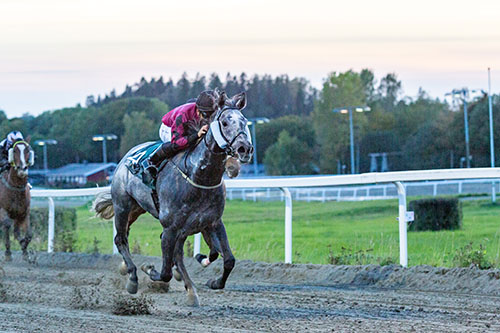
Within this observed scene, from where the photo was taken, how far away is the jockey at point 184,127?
240 inches

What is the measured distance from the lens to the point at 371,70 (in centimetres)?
8662

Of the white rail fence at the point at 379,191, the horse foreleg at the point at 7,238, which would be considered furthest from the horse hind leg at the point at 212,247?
the white rail fence at the point at 379,191

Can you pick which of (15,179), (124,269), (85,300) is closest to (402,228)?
(124,269)

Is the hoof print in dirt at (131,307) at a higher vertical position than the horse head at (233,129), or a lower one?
lower

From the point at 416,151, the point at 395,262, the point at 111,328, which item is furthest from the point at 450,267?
the point at 416,151

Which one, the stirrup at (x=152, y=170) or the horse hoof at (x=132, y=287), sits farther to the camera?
the horse hoof at (x=132, y=287)

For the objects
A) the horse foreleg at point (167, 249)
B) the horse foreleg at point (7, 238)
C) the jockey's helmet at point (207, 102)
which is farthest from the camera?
the horse foreleg at point (7, 238)

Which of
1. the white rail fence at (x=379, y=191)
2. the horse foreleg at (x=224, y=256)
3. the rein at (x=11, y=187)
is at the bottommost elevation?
the white rail fence at (x=379, y=191)

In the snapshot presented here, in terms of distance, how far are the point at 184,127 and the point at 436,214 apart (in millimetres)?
A: 8844

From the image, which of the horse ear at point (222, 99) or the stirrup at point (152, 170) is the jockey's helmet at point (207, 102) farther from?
the stirrup at point (152, 170)

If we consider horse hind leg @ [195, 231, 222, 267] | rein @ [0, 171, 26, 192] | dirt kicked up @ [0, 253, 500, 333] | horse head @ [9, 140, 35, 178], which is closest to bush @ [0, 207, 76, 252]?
rein @ [0, 171, 26, 192]

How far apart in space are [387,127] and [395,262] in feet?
208

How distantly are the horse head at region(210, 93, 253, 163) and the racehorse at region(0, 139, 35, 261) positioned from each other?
5.60 m

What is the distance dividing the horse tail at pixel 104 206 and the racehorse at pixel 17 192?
296 centimetres
